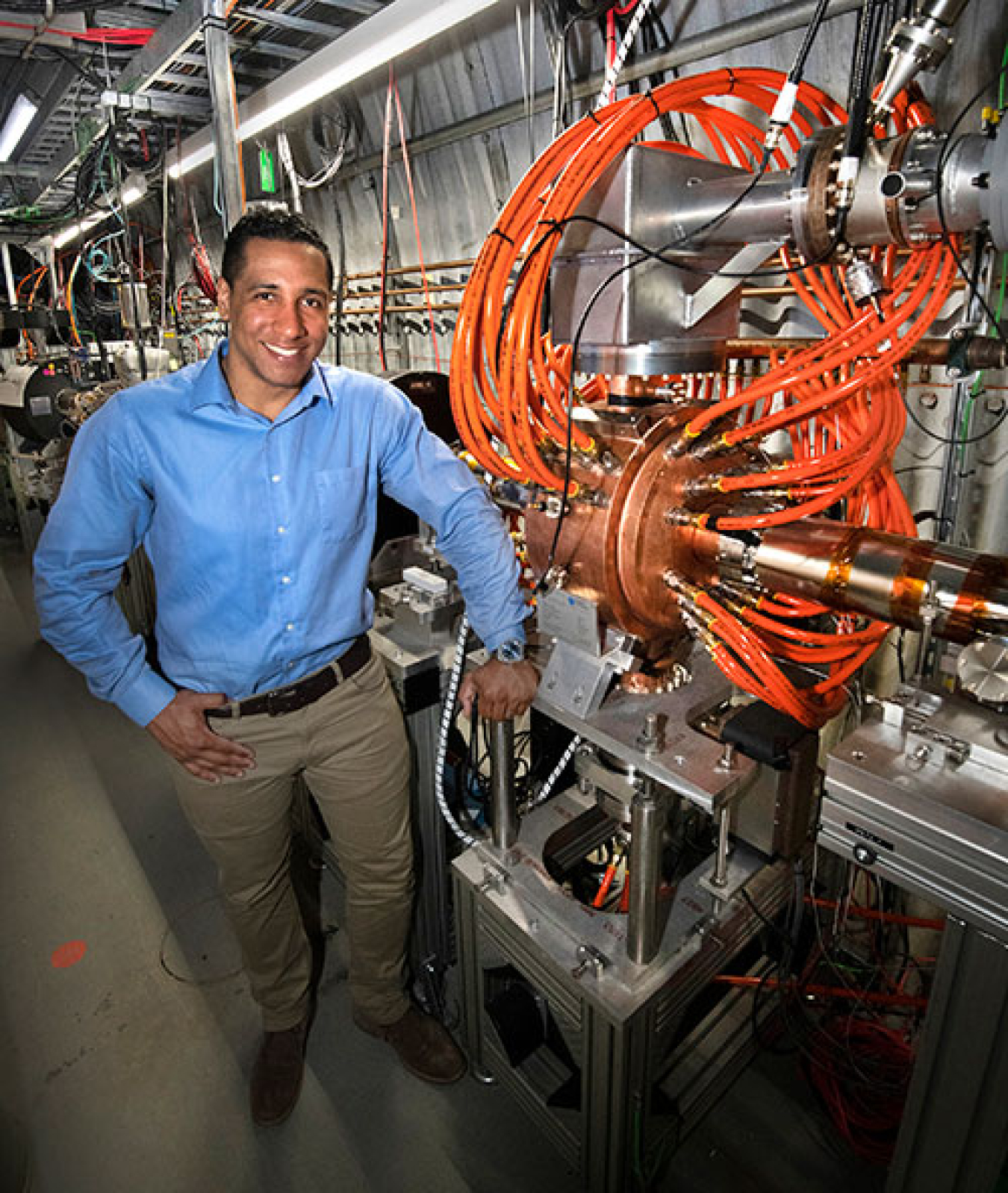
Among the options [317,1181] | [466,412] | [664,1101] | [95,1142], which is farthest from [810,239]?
[95,1142]

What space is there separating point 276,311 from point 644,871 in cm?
108

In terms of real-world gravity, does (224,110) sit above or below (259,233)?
above

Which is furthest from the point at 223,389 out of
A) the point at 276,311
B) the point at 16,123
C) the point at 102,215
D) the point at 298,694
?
the point at 102,215

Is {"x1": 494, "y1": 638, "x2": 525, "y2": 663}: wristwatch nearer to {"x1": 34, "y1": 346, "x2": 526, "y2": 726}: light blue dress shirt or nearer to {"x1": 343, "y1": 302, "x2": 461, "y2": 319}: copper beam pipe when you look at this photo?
{"x1": 34, "y1": 346, "x2": 526, "y2": 726}: light blue dress shirt

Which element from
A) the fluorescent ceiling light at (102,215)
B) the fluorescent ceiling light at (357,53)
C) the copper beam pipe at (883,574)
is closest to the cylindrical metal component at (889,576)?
the copper beam pipe at (883,574)

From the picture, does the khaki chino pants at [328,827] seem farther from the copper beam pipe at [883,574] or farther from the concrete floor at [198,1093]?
the copper beam pipe at [883,574]

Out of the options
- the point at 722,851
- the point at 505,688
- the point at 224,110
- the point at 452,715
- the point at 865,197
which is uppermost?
the point at 224,110

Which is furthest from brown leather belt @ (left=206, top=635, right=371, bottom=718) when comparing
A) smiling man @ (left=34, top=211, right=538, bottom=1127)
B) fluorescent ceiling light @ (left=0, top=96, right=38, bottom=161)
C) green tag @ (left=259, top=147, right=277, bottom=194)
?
fluorescent ceiling light @ (left=0, top=96, right=38, bottom=161)

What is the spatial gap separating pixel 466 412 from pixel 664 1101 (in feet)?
4.25

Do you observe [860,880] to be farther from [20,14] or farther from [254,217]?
[20,14]

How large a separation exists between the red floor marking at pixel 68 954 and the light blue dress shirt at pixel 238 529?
1.08 meters

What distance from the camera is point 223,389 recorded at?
4.02ft

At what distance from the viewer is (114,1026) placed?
1.73 m

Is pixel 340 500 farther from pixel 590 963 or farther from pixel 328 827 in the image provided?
pixel 590 963
